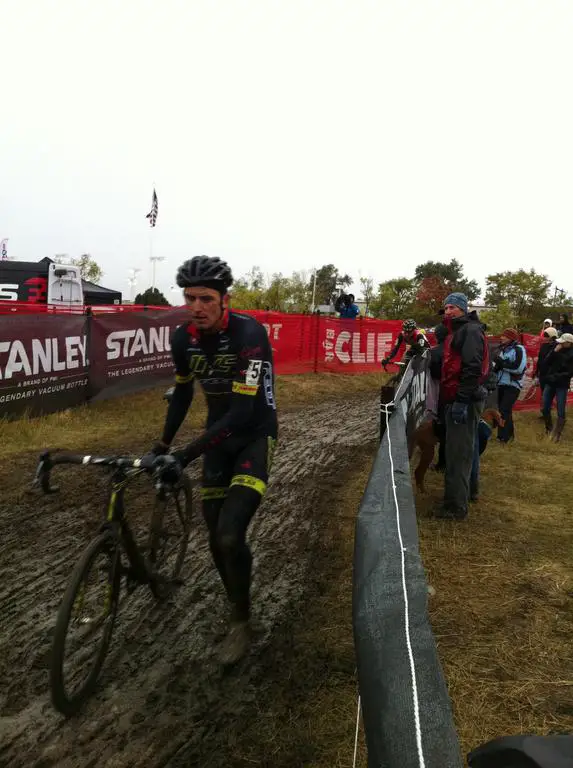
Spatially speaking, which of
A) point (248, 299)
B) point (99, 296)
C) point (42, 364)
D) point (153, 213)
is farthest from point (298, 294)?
point (42, 364)

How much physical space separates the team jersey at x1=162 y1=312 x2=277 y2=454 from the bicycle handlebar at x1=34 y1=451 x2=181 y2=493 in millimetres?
415

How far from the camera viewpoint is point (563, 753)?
90 cm

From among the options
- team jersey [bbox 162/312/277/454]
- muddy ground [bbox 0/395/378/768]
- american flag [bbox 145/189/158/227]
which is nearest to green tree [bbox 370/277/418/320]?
american flag [bbox 145/189/158/227]

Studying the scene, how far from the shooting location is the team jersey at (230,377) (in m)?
3.33

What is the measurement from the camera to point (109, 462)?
2965 mm

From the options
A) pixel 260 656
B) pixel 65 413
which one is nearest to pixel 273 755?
pixel 260 656

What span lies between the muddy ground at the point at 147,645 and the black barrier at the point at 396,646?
1105mm

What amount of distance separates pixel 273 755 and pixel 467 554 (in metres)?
2.90

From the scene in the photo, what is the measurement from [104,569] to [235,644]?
3.05ft

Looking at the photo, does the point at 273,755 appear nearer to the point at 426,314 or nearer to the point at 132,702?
the point at 132,702

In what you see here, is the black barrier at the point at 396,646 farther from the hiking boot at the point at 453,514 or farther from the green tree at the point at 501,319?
the green tree at the point at 501,319

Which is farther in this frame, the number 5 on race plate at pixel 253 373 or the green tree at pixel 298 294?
the green tree at pixel 298 294

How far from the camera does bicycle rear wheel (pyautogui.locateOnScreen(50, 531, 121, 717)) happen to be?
270cm

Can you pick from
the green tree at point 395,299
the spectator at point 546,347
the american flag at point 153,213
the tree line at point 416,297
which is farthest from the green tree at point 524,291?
the spectator at point 546,347
